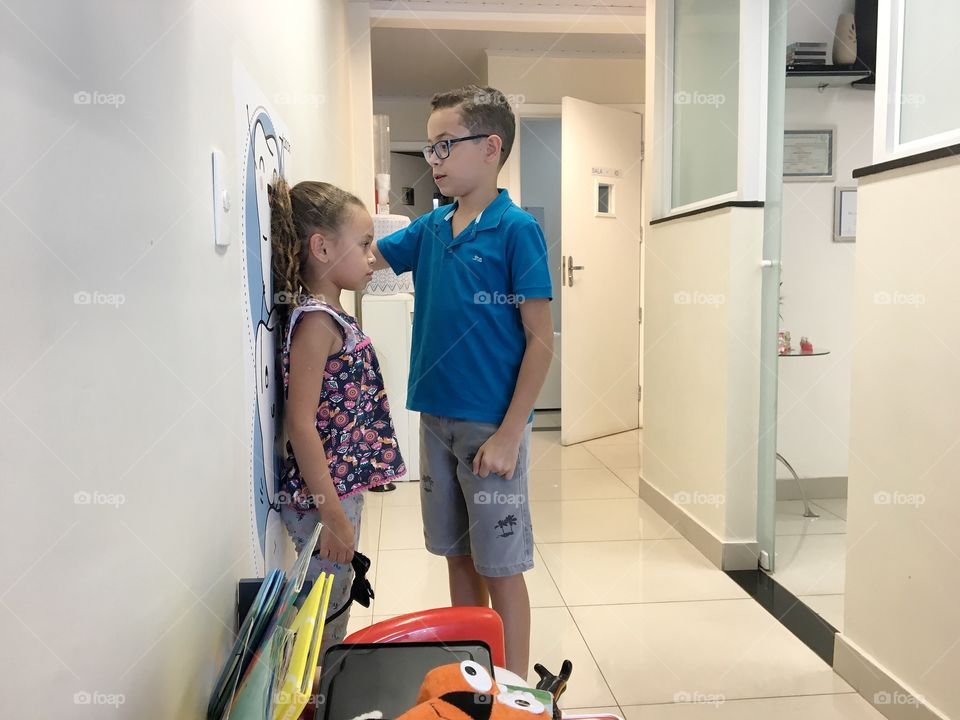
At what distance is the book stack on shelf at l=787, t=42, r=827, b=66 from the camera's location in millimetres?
2996

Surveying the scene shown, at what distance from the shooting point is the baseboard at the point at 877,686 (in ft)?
5.02

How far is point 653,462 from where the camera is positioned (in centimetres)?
320

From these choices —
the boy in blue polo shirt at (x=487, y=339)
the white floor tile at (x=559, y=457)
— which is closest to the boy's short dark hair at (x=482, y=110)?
the boy in blue polo shirt at (x=487, y=339)

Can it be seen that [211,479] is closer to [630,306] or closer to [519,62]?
[630,306]

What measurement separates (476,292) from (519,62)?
402 cm

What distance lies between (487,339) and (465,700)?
850 millimetres

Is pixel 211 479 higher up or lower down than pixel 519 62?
lower down

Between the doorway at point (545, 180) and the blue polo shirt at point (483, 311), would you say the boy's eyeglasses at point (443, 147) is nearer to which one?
the blue polo shirt at point (483, 311)

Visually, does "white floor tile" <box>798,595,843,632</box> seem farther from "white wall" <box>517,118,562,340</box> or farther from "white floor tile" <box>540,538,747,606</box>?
"white wall" <box>517,118,562,340</box>

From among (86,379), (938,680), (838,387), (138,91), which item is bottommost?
(938,680)

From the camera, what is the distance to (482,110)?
145 cm

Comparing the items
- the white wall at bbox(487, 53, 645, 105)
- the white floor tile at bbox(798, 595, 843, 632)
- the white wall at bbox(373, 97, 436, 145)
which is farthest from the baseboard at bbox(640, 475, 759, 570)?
the white wall at bbox(373, 97, 436, 145)

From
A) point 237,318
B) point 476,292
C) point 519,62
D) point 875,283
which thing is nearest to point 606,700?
point 476,292

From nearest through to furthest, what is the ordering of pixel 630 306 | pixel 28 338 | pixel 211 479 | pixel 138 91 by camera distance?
1. pixel 28 338
2. pixel 138 91
3. pixel 211 479
4. pixel 630 306
